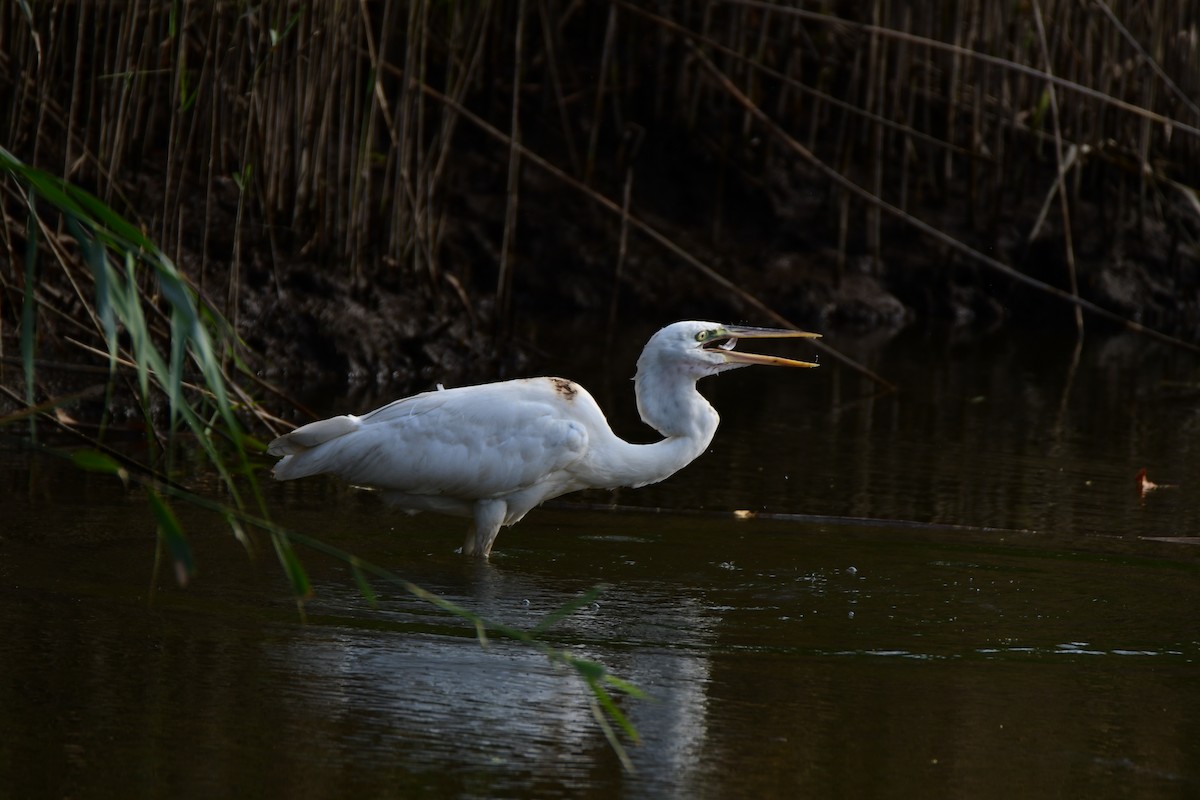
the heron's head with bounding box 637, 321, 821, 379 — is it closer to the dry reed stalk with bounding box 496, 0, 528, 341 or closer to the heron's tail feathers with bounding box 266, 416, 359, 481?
the heron's tail feathers with bounding box 266, 416, 359, 481

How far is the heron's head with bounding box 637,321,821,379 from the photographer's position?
557 centimetres

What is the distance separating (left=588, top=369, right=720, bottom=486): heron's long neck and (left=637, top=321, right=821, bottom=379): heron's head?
54mm

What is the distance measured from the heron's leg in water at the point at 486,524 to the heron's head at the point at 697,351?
655mm

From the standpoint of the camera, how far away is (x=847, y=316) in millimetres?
12383

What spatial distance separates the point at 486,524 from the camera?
5.52 meters

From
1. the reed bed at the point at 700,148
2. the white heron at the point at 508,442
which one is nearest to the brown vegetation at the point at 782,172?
the reed bed at the point at 700,148

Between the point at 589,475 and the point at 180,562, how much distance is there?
355 cm

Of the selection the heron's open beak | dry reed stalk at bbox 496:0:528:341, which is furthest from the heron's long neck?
dry reed stalk at bbox 496:0:528:341

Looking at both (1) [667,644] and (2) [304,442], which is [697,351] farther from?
(1) [667,644]

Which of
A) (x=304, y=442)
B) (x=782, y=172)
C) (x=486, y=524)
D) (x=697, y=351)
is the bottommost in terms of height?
(x=486, y=524)

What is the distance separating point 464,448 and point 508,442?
0.15 meters

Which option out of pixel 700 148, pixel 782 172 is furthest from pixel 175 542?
pixel 782 172

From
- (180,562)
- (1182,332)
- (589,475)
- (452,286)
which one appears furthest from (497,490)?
(1182,332)

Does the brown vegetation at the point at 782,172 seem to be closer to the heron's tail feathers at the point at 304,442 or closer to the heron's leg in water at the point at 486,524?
the heron's tail feathers at the point at 304,442
